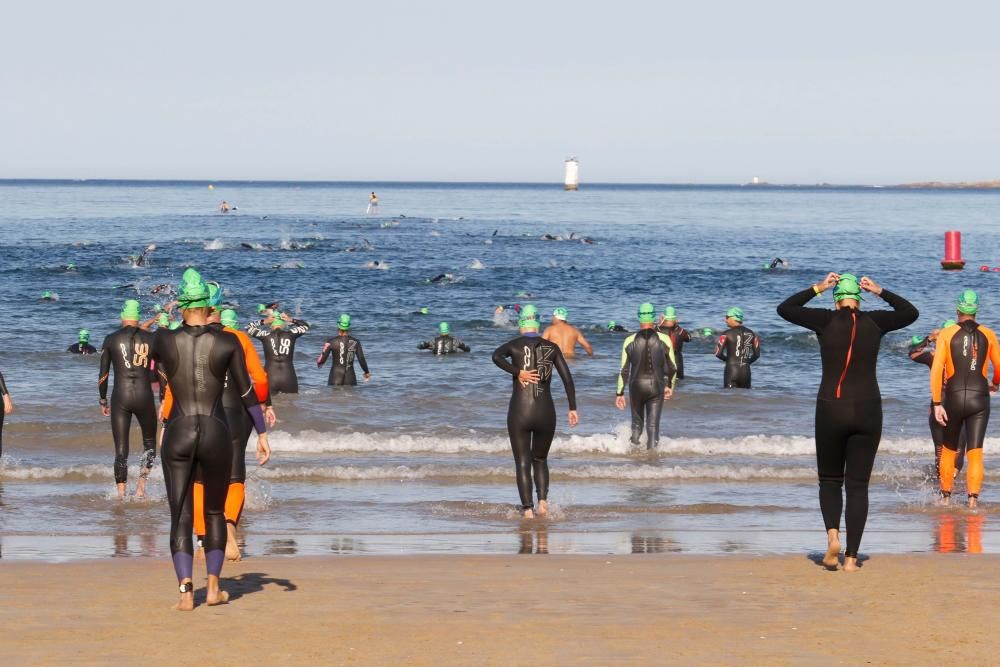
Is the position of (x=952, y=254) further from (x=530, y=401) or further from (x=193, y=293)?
(x=193, y=293)

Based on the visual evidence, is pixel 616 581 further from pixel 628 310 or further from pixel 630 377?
pixel 628 310

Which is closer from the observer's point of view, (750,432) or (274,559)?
(274,559)

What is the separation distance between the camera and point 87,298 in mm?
40688

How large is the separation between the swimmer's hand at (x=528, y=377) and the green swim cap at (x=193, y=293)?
14.8 ft

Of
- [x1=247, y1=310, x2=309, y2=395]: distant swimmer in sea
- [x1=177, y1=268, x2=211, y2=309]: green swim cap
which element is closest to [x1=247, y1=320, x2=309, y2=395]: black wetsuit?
[x1=247, y1=310, x2=309, y2=395]: distant swimmer in sea

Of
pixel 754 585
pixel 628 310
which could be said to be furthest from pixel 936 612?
pixel 628 310

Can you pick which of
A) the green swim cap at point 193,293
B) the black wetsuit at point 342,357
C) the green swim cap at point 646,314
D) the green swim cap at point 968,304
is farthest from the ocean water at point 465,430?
the green swim cap at point 193,293

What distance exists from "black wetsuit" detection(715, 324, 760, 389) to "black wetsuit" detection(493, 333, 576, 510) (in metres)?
9.88

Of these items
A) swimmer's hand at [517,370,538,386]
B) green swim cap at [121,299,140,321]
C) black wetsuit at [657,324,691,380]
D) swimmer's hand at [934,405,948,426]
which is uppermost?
green swim cap at [121,299,140,321]

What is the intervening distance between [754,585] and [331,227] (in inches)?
3193

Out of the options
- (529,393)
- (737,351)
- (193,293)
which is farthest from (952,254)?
(193,293)

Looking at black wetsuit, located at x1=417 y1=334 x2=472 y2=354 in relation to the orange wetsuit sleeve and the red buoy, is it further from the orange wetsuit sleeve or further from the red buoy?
the red buoy

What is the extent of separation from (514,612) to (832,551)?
2.41 meters

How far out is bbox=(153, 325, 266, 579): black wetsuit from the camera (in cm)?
750
